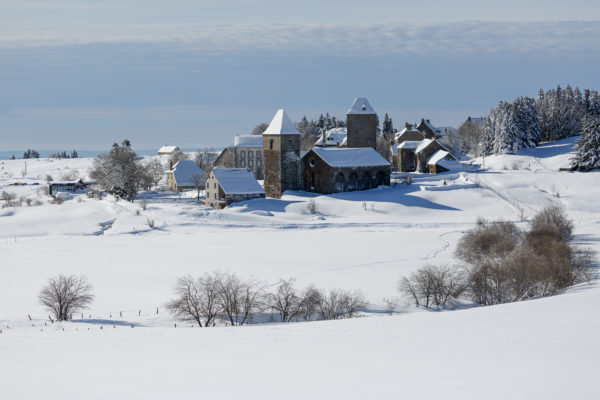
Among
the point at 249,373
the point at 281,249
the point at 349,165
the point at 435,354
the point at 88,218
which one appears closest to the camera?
the point at 249,373

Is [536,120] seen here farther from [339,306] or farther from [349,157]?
[339,306]

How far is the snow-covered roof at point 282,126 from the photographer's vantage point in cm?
6750

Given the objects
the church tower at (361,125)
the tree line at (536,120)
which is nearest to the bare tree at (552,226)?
the church tower at (361,125)

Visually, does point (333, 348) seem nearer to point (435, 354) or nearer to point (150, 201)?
point (435, 354)

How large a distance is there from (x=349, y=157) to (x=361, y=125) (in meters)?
13.6

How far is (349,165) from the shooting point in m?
66.5

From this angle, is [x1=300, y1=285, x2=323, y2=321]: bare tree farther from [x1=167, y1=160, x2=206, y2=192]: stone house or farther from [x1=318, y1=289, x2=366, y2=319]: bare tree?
[x1=167, y1=160, x2=206, y2=192]: stone house

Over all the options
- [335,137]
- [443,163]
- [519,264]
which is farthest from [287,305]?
[335,137]

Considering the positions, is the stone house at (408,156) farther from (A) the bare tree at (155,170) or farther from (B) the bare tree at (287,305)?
(B) the bare tree at (287,305)

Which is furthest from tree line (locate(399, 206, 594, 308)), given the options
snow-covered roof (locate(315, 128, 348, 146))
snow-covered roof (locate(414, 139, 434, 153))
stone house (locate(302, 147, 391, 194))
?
snow-covered roof (locate(315, 128, 348, 146))

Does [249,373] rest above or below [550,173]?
below

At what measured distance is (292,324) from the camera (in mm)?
24766

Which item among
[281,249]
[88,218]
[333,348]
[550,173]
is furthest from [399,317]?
[550,173]

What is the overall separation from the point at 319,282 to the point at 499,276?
8.79m
